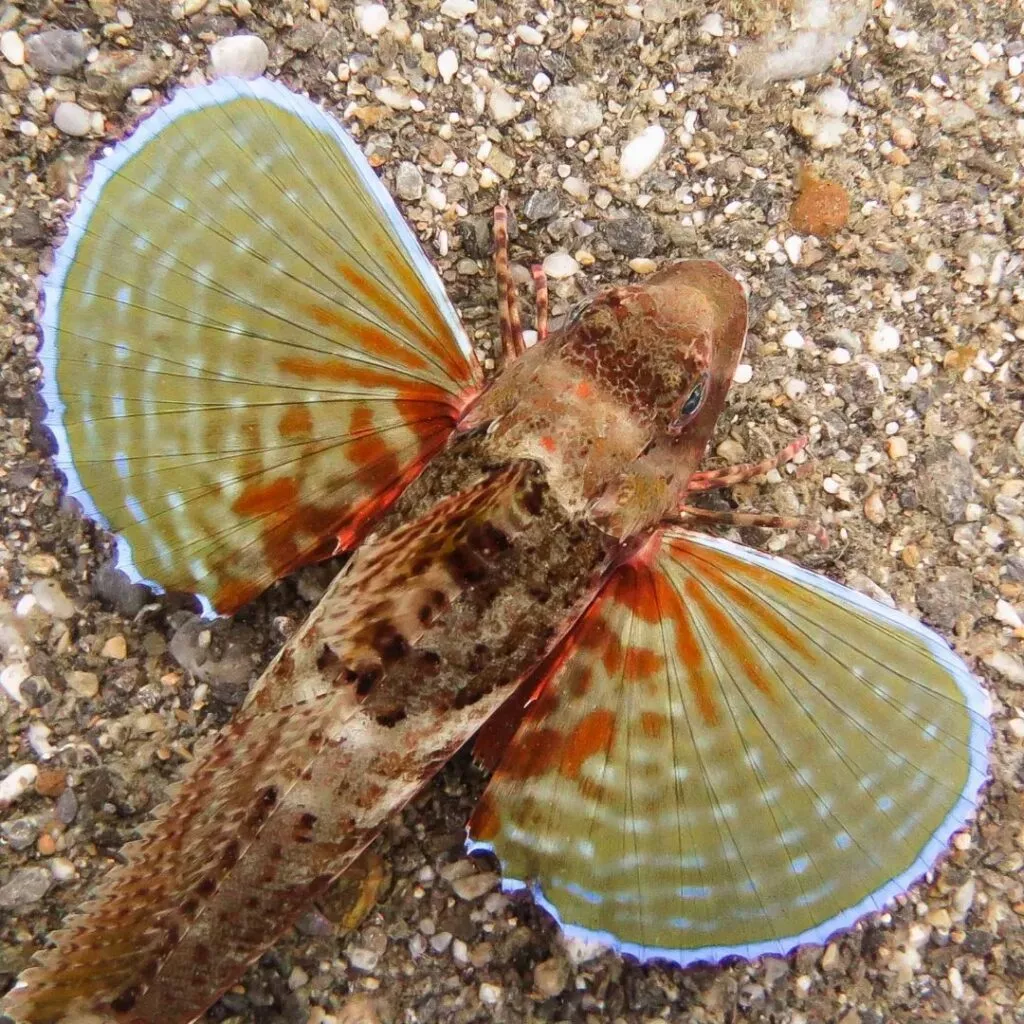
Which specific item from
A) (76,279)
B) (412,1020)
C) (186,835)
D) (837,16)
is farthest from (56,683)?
(837,16)

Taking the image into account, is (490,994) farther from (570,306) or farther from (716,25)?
(716,25)

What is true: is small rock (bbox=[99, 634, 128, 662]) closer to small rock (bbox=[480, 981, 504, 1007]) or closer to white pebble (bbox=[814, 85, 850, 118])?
small rock (bbox=[480, 981, 504, 1007])

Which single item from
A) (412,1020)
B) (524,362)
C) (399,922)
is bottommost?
(412,1020)

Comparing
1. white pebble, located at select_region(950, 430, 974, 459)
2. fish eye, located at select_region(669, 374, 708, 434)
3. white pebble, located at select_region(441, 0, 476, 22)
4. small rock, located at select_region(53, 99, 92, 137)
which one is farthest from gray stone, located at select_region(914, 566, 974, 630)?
small rock, located at select_region(53, 99, 92, 137)

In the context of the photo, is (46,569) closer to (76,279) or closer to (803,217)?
(76,279)

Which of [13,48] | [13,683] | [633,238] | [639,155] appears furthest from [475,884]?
[13,48]

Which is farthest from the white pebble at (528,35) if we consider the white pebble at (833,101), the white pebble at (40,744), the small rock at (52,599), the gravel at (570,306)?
the white pebble at (40,744)

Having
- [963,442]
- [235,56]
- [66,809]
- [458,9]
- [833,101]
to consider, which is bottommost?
[66,809]

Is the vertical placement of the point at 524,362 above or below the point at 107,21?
below
